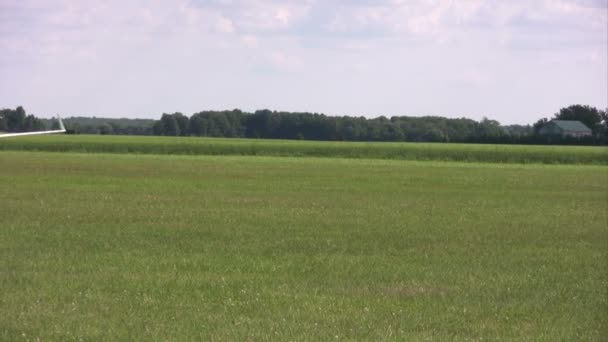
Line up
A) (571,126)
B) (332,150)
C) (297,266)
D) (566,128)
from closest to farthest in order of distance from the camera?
(297,266) < (332,150) < (566,128) < (571,126)

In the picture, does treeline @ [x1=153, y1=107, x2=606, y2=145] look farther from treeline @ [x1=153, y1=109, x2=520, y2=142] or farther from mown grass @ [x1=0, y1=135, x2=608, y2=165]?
mown grass @ [x1=0, y1=135, x2=608, y2=165]

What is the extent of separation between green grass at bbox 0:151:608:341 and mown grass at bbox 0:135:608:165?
35.0 metres

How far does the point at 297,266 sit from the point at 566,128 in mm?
109563

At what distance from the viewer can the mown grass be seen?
61500 mm

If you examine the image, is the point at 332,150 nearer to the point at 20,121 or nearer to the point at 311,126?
the point at 20,121

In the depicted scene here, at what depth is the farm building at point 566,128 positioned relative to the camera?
11619cm

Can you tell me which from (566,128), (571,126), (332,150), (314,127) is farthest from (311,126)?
(332,150)

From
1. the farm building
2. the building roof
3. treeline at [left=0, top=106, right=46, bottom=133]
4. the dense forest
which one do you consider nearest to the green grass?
treeline at [left=0, top=106, right=46, bottom=133]

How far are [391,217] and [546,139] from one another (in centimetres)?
7364

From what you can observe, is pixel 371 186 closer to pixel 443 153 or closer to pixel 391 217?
pixel 391 217

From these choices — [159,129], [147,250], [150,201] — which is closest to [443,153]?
[150,201]

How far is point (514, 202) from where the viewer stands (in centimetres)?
2611

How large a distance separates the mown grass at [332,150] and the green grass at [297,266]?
35005 millimetres

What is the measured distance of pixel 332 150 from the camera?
66.6 metres
